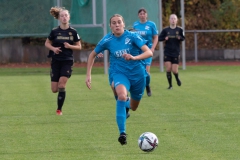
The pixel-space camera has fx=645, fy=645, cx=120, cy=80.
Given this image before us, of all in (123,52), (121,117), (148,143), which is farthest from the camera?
(123,52)

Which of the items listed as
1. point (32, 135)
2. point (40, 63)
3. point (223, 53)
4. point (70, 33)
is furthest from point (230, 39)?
point (32, 135)

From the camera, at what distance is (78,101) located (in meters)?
13.4

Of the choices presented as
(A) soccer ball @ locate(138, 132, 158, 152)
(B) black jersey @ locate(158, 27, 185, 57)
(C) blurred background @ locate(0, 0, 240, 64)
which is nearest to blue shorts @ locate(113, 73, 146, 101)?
(A) soccer ball @ locate(138, 132, 158, 152)

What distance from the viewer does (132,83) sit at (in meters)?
8.48

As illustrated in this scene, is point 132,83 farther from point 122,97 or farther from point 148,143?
point 148,143

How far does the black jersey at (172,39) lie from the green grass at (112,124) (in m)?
0.90

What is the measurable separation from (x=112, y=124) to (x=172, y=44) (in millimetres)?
6930

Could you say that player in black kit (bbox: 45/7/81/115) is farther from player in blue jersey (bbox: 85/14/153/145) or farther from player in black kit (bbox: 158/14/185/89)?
player in black kit (bbox: 158/14/185/89)

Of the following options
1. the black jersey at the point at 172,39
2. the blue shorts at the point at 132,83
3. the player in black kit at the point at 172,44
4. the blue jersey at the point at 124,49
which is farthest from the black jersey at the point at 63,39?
the black jersey at the point at 172,39

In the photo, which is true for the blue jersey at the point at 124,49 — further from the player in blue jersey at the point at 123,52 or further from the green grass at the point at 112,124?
the green grass at the point at 112,124

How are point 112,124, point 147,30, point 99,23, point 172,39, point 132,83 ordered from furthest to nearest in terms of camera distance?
1. point 99,23
2. point 172,39
3. point 147,30
4. point 112,124
5. point 132,83

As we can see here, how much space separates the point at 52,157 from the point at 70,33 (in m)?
4.39

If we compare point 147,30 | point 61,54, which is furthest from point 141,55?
point 147,30

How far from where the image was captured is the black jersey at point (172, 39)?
1622cm
